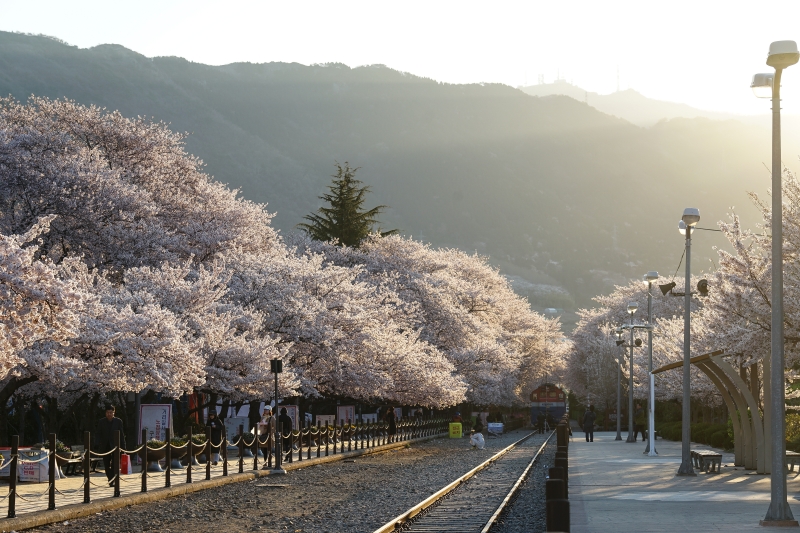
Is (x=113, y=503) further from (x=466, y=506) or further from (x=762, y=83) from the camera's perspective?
(x=762, y=83)

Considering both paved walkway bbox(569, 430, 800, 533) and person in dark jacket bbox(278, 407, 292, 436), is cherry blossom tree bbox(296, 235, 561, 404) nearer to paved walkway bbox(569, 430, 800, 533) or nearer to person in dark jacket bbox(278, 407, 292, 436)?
person in dark jacket bbox(278, 407, 292, 436)

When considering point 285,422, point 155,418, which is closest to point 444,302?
point 285,422

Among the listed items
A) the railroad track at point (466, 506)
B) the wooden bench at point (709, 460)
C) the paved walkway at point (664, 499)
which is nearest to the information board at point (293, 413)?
the railroad track at point (466, 506)

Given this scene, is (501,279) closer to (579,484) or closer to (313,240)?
(313,240)

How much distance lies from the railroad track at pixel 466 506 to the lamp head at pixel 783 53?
914 centimetres

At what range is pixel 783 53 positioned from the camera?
15.9 meters

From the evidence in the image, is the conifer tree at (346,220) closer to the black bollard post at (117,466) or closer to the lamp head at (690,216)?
the lamp head at (690,216)

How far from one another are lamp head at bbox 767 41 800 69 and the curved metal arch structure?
35.4 ft

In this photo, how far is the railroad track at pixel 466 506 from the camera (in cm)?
1641

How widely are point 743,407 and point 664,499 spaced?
962cm

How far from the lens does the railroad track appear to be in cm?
1641

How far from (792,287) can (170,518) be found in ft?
45.8

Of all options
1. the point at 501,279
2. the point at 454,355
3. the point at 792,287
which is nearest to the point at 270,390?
the point at 792,287

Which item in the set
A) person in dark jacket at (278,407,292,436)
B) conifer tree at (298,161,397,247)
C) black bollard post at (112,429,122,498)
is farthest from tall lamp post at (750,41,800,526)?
conifer tree at (298,161,397,247)
